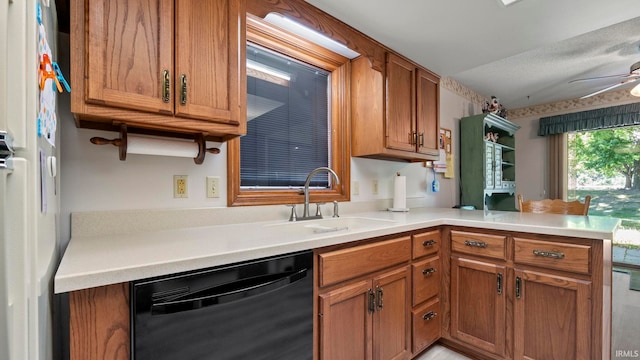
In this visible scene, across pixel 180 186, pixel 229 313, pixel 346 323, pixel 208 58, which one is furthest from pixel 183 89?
pixel 346 323

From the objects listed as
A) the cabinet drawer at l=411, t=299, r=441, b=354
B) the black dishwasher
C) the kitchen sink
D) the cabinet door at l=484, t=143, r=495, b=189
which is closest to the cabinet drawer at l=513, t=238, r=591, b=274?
the cabinet drawer at l=411, t=299, r=441, b=354

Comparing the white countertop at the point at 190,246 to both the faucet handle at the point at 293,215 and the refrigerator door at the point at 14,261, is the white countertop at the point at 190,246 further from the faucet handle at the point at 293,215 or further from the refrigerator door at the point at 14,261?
the refrigerator door at the point at 14,261

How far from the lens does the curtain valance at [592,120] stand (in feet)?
11.6

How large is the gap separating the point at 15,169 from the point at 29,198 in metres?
0.07

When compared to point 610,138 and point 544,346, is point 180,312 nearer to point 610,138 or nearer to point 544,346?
point 544,346

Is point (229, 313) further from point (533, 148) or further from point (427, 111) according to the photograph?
point (533, 148)

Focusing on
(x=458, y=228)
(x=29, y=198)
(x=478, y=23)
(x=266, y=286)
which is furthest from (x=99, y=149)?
(x=478, y=23)

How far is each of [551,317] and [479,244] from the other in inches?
19.3

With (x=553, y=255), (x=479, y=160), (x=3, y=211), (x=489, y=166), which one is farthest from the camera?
(x=489, y=166)

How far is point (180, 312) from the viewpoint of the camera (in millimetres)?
819

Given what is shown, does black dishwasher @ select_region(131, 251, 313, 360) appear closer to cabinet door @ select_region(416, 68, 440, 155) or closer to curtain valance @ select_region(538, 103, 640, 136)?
cabinet door @ select_region(416, 68, 440, 155)

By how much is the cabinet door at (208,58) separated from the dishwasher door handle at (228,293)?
70 centimetres

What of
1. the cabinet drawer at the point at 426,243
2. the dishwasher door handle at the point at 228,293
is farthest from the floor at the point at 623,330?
the dishwasher door handle at the point at 228,293

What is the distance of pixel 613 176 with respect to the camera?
3842 mm
